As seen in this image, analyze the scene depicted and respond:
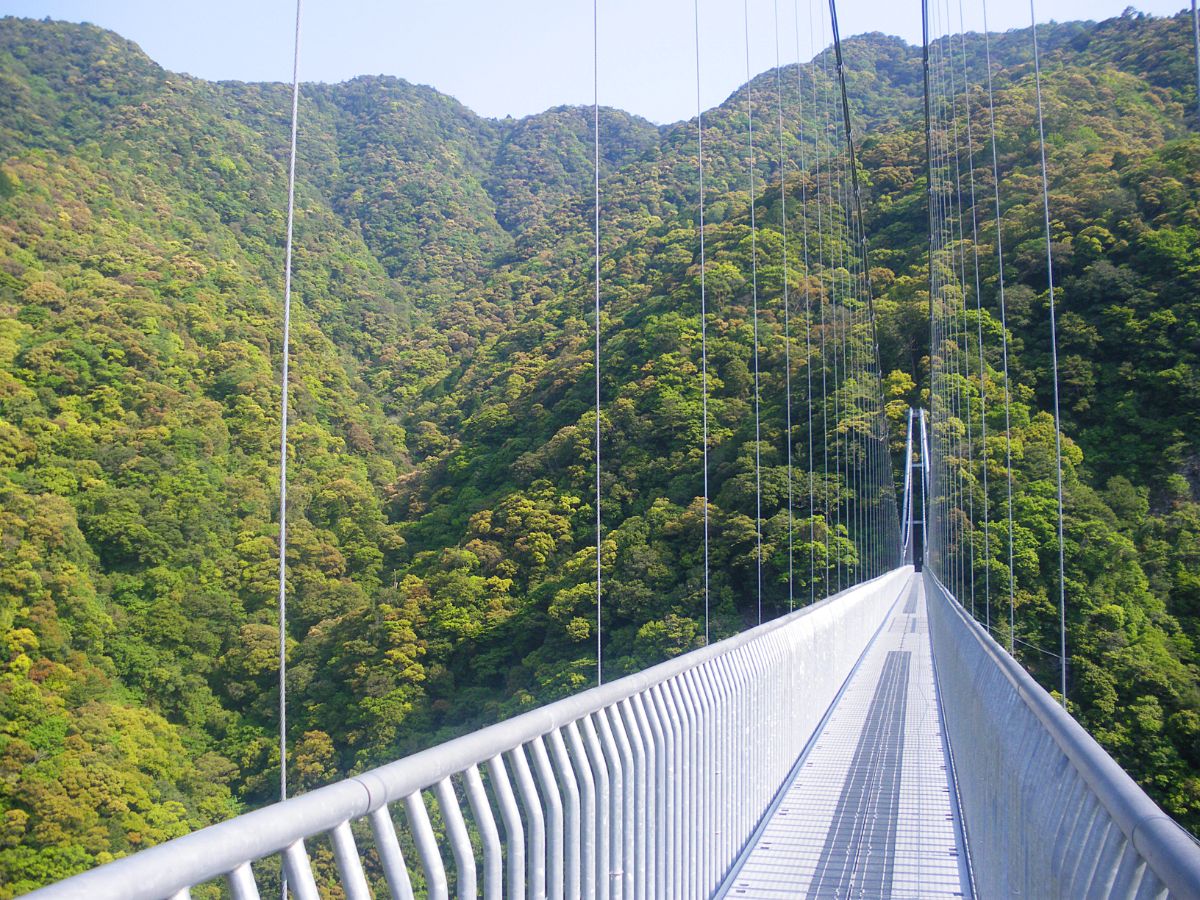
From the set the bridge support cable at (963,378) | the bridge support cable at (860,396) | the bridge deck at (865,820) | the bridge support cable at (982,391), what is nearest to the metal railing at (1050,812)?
the bridge deck at (865,820)

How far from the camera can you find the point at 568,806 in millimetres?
2330

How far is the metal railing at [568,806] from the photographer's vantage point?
1.24m

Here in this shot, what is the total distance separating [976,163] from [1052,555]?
18.3m

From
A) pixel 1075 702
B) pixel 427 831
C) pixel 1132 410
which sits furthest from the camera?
pixel 1132 410

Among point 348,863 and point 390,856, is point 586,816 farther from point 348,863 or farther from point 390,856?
point 348,863

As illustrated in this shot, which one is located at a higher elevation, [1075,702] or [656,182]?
[656,182]

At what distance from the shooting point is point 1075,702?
1381cm

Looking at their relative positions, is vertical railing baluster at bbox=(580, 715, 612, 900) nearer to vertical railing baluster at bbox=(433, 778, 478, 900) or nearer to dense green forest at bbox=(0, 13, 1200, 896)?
vertical railing baluster at bbox=(433, 778, 478, 900)

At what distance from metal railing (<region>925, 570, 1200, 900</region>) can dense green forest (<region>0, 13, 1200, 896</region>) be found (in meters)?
6.12

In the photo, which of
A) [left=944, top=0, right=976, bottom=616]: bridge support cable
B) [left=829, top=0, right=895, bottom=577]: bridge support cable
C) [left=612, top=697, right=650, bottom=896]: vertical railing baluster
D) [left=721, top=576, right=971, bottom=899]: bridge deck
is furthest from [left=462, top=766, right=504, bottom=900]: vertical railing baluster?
[left=829, top=0, right=895, bottom=577]: bridge support cable

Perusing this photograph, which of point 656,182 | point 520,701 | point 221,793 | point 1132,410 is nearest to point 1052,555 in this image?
point 1132,410

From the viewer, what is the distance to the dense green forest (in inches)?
410

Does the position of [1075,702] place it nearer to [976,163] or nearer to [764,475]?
[764,475]

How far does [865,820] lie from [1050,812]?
2766mm
